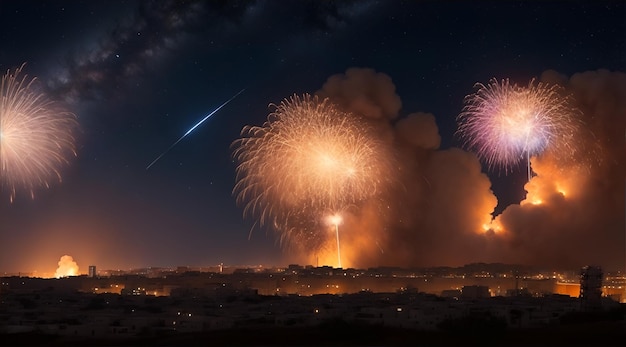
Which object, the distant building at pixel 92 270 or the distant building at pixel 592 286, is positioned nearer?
the distant building at pixel 592 286

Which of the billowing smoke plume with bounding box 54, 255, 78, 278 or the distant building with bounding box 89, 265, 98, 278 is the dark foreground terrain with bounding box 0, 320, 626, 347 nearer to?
the distant building with bounding box 89, 265, 98, 278

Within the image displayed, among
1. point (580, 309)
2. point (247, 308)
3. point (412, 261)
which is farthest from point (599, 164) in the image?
point (247, 308)

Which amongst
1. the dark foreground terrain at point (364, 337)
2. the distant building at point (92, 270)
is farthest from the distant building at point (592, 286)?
the distant building at point (92, 270)

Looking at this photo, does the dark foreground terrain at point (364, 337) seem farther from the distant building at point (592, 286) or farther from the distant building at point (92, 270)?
the distant building at point (92, 270)

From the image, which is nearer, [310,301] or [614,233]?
[310,301]

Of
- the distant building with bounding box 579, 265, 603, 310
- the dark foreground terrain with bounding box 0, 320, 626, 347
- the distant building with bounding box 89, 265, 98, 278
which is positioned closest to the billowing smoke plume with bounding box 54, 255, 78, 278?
the distant building with bounding box 89, 265, 98, 278

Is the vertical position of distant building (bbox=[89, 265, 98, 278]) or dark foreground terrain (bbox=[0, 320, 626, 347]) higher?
distant building (bbox=[89, 265, 98, 278])

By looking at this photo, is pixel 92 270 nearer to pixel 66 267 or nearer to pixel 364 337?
pixel 66 267

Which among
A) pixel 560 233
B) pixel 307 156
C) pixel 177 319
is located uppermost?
pixel 307 156

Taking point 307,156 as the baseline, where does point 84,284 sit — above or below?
below

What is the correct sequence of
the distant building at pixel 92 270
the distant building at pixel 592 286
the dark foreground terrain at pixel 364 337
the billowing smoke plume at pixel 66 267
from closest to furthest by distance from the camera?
the dark foreground terrain at pixel 364 337
the distant building at pixel 592 286
the distant building at pixel 92 270
the billowing smoke plume at pixel 66 267

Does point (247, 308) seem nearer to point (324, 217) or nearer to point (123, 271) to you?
point (324, 217)
